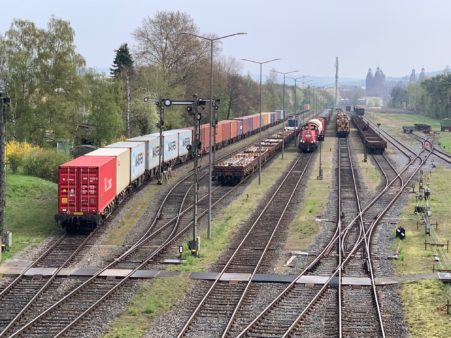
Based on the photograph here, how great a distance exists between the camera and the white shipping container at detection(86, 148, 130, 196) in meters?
36.4

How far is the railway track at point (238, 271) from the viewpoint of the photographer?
1933 centimetres

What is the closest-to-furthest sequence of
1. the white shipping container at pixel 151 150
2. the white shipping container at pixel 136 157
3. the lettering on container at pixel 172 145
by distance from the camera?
the white shipping container at pixel 136 157 → the white shipping container at pixel 151 150 → the lettering on container at pixel 172 145

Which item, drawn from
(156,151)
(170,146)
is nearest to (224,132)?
(170,146)

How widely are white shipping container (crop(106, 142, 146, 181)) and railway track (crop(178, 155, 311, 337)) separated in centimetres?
861

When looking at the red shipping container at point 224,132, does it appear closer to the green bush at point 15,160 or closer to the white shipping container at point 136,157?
the white shipping container at point 136,157

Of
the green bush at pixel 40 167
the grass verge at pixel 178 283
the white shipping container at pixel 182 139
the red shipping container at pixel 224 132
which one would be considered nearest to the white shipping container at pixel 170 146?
the white shipping container at pixel 182 139

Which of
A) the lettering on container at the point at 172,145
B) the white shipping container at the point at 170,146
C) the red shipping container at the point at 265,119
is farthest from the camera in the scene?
the red shipping container at the point at 265,119

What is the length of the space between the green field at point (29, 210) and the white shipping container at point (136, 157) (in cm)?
489

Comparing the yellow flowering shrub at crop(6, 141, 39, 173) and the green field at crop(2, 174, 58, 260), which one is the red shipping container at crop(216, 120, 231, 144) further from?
the green field at crop(2, 174, 58, 260)

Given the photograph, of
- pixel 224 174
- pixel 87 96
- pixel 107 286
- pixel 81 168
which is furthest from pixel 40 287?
pixel 87 96

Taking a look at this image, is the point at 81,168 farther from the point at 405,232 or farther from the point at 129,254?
the point at 405,232

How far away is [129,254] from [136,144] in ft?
53.6

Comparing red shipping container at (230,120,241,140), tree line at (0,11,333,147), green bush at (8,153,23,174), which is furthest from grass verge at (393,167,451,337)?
red shipping container at (230,120,241,140)

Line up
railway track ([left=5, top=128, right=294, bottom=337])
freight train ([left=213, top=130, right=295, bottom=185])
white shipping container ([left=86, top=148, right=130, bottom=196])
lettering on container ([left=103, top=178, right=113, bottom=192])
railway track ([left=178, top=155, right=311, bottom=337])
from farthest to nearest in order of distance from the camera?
freight train ([left=213, top=130, right=295, bottom=185]), white shipping container ([left=86, top=148, right=130, bottom=196]), lettering on container ([left=103, top=178, right=113, bottom=192]), railway track ([left=178, top=155, right=311, bottom=337]), railway track ([left=5, top=128, right=294, bottom=337])
